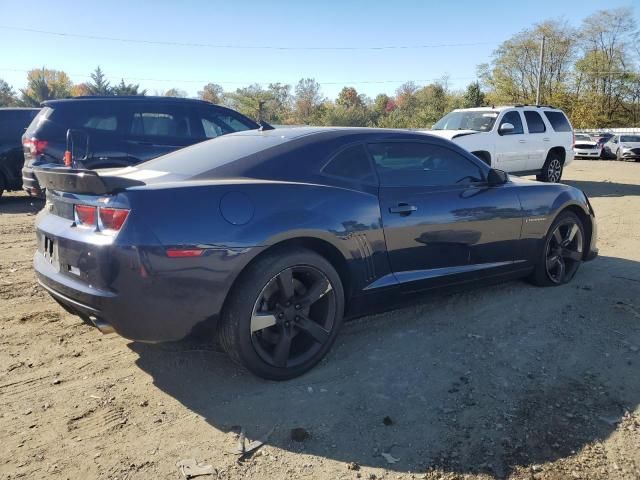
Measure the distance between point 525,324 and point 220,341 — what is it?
241 cm

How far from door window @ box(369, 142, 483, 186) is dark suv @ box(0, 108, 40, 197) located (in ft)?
27.6

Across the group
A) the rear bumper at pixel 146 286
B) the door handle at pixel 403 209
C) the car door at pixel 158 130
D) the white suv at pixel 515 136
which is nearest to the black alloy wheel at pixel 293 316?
the rear bumper at pixel 146 286

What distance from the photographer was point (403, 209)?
3.77 metres

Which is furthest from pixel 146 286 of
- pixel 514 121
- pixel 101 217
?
pixel 514 121

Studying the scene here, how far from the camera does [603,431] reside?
9.22 ft

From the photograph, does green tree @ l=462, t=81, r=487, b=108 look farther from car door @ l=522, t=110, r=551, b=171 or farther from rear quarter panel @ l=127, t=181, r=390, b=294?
rear quarter panel @ l=127, t=181, r=390, b=294

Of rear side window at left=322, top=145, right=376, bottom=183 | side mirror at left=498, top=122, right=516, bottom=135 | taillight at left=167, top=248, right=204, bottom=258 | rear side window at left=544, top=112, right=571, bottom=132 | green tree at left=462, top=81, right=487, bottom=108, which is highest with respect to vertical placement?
green tree at left=462, top=81, right=487, bottom=108

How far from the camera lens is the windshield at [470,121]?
11.6 meters

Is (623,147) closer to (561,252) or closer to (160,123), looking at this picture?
(561,252)

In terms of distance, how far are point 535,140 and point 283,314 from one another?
10.9 metres

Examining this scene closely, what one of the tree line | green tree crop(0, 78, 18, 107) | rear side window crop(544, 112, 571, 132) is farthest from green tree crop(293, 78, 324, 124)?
rear side window crop(544, 112, 571, 132)

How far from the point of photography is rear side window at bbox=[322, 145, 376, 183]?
3599 mm

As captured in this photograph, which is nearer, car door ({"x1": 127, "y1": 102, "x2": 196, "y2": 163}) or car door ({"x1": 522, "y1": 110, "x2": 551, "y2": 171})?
car door ({"x1": 127, "y1": 102, "x2": 196, "y2": 163})

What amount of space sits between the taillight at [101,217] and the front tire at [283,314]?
2.36ft
